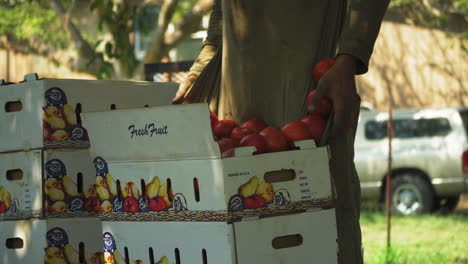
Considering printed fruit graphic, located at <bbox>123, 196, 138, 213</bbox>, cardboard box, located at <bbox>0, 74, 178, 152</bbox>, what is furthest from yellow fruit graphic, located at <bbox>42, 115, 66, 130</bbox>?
printed fruit graphic, located at <bbox>123, 196, 138, 213</bbox>

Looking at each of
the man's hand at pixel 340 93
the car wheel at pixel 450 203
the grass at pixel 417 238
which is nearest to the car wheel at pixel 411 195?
the grass at pixel 417 238

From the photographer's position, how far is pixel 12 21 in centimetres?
1527

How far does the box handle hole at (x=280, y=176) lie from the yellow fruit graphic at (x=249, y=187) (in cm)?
6

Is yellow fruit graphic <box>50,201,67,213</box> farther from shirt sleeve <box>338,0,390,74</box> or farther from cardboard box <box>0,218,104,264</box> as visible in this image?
shirt sleeve <box>338,0,390,74</box>

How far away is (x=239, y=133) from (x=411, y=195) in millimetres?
12110

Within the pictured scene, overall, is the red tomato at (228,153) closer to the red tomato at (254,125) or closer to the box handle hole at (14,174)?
the red tomato at (254,125)

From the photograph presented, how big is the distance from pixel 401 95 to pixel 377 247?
14073mm

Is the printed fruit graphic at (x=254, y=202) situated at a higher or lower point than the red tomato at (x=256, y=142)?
lower

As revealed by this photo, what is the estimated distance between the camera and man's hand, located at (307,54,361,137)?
318 centimetres

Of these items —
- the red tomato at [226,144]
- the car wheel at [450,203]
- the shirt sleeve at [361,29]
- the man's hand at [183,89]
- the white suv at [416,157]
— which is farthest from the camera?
the car wheel at [450,203]

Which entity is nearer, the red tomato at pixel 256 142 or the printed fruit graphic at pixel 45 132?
the red tomato at pixel 256 142

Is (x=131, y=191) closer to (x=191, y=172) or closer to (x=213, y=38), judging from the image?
(x=191, y=172)

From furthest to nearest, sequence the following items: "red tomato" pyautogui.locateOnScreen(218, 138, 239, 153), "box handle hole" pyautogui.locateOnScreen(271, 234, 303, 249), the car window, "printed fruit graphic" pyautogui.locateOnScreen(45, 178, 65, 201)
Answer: the car window → "printed fruit graphic" pyautogui.locateOnScreen(45, 178, 65, 201) → "red tomato" pyautogui.locateOnScreen(218, 138, 239, 153) → "box handle hole" pyautogui.locateOnScreen(271, 234, 303, 249)

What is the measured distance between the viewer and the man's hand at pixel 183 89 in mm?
3957
